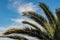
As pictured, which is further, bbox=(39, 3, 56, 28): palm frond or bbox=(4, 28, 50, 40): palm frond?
bbox=(39, 3, 56, 28): palm frond

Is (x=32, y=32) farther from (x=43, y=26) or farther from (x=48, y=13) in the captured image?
(x=48, y=13)

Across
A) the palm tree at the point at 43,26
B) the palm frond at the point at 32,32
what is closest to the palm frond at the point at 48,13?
the palm tree at the point at 43,26

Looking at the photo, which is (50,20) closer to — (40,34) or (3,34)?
(40,34)

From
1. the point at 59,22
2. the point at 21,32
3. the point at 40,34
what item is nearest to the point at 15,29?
the point at 21,32

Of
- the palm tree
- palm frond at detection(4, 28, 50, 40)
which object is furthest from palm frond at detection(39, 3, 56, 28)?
palm frond at detection(4, 28, 50, 40)

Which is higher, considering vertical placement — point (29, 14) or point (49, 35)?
point (29, 14)

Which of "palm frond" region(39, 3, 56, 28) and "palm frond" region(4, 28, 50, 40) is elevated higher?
"palm frond" region(39, 3, 56, 28)

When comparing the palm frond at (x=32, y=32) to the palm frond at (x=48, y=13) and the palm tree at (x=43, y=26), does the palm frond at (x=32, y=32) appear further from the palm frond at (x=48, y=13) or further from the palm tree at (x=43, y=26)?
the palm frond at (x=48, y=13)

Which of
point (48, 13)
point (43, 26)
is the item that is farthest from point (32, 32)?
point (48, 13)

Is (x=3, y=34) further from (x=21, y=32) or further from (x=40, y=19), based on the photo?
(x=40, y=19)

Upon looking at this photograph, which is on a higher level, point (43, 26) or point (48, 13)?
point (48, 13)

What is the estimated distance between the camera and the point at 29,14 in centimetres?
2339

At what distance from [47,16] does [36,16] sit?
90 cm

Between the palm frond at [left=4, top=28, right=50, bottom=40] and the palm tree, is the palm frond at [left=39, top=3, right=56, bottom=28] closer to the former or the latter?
the palm tree
